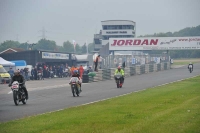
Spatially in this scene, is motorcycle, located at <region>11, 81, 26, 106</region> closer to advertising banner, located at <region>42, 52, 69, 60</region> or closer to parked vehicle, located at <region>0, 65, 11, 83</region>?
parked vehicle, located at <region>0, 65, 11, 83</region>

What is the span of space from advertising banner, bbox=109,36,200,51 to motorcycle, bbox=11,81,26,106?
60222 mm

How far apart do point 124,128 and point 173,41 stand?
69444 mm

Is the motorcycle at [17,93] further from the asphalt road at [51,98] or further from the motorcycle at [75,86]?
the motorcycle at [75,86]

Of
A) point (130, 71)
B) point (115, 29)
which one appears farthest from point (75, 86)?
point (115, 29)

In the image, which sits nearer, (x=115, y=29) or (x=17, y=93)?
(x=17, y=93)

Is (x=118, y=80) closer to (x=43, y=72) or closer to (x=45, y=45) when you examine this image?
(x=43, y=72)

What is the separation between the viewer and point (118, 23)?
13312cm

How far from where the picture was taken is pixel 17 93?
66.9 feet

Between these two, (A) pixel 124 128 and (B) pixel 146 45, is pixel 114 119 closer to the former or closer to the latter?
(A) pixel 124 128

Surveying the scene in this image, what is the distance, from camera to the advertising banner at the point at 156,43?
78.6 metres

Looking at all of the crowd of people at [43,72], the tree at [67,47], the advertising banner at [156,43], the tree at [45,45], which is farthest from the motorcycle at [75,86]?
the tree at [67,47]

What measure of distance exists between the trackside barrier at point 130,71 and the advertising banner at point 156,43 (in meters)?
6.27

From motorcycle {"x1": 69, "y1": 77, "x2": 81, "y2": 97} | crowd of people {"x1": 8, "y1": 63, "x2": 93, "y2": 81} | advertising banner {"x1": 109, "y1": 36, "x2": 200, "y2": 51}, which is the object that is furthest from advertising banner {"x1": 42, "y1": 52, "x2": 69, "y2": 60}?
motorcycle {"x1": 69, "y1": 77, "x2": 81, "y2": 97}

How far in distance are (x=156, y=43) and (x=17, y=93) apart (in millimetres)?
61853
